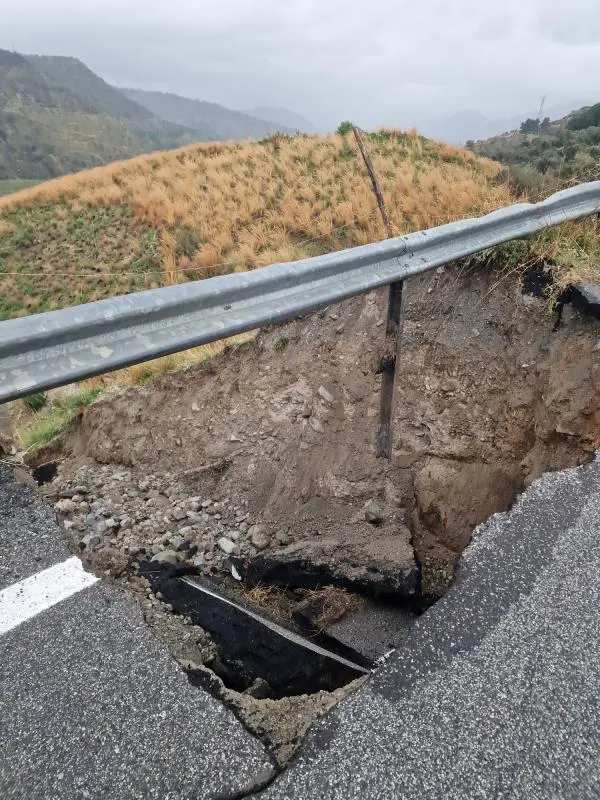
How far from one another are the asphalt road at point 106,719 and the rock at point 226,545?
63.8 inches

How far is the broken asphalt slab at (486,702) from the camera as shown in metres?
1.54

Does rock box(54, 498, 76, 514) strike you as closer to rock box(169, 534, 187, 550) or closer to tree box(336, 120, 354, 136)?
rock box(169, 534, 187, 550)

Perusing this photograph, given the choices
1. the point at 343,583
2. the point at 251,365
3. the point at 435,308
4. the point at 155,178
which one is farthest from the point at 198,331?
the point at 155,178

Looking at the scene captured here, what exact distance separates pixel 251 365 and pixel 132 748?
3.98m

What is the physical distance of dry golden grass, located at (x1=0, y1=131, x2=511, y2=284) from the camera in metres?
11.3

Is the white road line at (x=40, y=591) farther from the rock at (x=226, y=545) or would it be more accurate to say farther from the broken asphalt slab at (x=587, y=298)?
the broken asphalt slab at (x=587, y=298)

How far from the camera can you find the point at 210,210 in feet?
55.1

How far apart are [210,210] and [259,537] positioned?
14.7 metres

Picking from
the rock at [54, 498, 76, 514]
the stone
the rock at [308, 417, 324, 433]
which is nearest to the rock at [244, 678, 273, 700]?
the rock at [54, 498, 76, 514]

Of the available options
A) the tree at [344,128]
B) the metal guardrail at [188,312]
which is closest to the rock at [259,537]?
the metal guardrail at [188,312]

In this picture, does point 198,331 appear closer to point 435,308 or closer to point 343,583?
point 343,583

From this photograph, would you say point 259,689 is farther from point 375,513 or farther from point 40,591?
point 375,513

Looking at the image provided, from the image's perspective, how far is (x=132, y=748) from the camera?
1.67m

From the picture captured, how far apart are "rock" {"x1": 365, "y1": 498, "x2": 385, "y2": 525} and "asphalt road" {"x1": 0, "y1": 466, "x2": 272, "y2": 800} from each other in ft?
6.91
